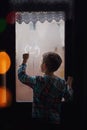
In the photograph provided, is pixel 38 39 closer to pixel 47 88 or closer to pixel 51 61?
pixel 51 61

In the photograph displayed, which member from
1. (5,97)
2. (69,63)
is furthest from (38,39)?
(5,97)

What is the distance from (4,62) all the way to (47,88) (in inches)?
32.1

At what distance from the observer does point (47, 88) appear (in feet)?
9.71

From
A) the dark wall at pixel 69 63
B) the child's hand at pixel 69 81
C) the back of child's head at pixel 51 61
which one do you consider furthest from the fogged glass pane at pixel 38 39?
the back of child's head at pixel 51 61

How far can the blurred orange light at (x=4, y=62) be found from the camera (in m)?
3.51

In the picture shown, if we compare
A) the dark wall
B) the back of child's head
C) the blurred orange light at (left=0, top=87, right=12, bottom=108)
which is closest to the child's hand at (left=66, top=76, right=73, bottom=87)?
the dark wall

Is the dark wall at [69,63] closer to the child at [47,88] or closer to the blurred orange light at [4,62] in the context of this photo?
the blurred orange light at [4,62]

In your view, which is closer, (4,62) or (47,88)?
(47,88)

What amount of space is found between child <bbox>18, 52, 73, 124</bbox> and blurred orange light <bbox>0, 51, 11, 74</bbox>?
55 centimetres

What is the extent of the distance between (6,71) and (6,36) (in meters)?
0.40

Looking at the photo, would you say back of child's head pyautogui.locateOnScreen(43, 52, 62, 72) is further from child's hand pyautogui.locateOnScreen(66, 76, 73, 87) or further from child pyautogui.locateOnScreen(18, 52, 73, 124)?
child's hand pyautogui.locateOnScreen(66, 76, 73, 87)

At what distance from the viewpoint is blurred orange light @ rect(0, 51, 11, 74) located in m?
3.51

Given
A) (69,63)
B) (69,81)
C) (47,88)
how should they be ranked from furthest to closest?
(69,63) → (69,81) → (47,88)

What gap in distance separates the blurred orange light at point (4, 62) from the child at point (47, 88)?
55 cm
